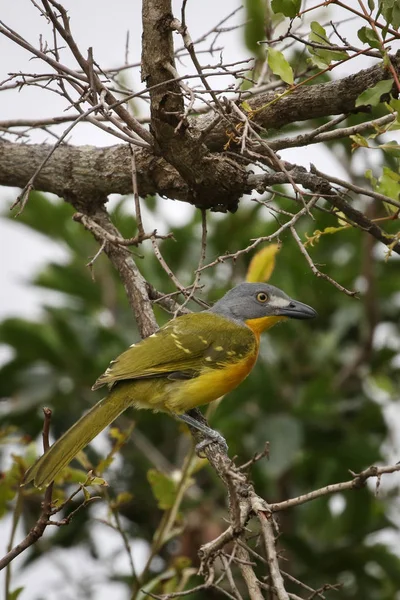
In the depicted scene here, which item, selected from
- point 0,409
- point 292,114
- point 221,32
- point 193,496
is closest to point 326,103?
point 292,114

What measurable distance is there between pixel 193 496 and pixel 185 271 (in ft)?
4.84

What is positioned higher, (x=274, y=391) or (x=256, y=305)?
(x=256, y=305)

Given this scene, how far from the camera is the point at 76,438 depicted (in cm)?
357

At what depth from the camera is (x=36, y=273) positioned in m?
6.36

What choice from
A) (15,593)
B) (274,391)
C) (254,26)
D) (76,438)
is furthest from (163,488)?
(254,26)

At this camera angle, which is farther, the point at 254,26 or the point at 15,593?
the point at 254,26

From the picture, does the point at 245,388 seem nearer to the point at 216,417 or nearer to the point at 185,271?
the point at 216,417

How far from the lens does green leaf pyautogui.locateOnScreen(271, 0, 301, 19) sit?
2961 millimetres

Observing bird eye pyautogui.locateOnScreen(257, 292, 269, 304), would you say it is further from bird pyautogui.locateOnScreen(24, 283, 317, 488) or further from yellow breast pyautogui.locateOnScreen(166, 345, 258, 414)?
yellow breast pyautogui.locateOnScreen(166, 345, 258, 414)

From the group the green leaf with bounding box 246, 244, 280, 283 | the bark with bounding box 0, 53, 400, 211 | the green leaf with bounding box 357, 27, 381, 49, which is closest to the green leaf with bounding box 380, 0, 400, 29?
the green leaf with bounding box 357, 27, 381, 49

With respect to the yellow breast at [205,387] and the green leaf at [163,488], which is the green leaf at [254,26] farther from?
the green leaf at [163,488]

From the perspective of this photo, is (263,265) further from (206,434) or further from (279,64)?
(279,64)

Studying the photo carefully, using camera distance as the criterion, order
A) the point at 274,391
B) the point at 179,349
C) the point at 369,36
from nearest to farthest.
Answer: the point at 369,36, the point at 179,349, the point at 274,391

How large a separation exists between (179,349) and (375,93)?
1.57 meters
